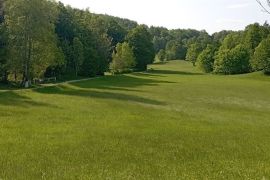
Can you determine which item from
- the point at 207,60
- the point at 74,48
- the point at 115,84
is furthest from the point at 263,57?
the point at 115,84

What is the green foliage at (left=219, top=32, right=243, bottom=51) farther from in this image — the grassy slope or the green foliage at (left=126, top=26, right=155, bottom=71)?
the grassy slope

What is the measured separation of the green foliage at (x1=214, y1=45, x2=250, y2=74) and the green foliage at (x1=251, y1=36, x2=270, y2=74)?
Result: 7.54m

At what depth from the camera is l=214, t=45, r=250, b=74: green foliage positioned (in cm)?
14931

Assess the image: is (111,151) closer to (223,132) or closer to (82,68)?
(223,132)

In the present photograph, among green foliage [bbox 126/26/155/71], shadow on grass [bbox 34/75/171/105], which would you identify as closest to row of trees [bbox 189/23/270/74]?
green foliage [bbox 126/26/155/71]

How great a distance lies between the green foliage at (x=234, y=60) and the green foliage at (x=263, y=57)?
754cm

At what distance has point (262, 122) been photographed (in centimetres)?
3959

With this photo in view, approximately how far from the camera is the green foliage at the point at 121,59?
454 ft

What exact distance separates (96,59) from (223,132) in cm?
8801

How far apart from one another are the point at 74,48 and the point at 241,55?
60121 millimetres

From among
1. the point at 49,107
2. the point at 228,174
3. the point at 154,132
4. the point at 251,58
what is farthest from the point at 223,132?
→ the point at 251,58

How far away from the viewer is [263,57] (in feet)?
449

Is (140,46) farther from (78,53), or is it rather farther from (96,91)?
(96,91)

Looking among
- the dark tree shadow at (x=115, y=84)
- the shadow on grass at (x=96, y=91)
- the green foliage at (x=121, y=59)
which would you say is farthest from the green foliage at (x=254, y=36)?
the shadow on grass at (x=96, y=91)
